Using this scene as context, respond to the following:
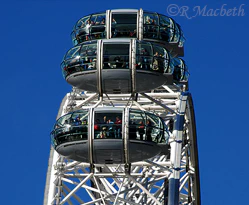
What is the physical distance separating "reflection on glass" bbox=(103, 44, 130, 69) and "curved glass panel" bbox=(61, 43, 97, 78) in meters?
0.61

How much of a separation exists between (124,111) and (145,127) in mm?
1333

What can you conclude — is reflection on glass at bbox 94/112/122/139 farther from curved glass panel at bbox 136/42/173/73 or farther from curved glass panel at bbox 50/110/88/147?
curved glass panel at bbox 136/42/173/73

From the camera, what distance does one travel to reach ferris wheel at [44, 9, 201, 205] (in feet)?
237

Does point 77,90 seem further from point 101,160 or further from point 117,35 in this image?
point 101,160

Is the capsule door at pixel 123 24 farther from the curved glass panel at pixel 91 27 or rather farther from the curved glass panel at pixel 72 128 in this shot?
the curved glass panel at pixel 72 128

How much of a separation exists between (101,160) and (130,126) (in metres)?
2.31

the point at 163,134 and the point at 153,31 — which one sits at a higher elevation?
the point at 153,31

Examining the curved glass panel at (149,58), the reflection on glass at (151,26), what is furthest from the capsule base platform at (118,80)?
the reflection on glass at (151,26)

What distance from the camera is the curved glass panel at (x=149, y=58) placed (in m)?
74.8

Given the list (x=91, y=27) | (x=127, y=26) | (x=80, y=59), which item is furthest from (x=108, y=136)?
(x=91, y=27)

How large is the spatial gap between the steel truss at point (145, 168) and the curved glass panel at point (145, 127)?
2.64 metres
